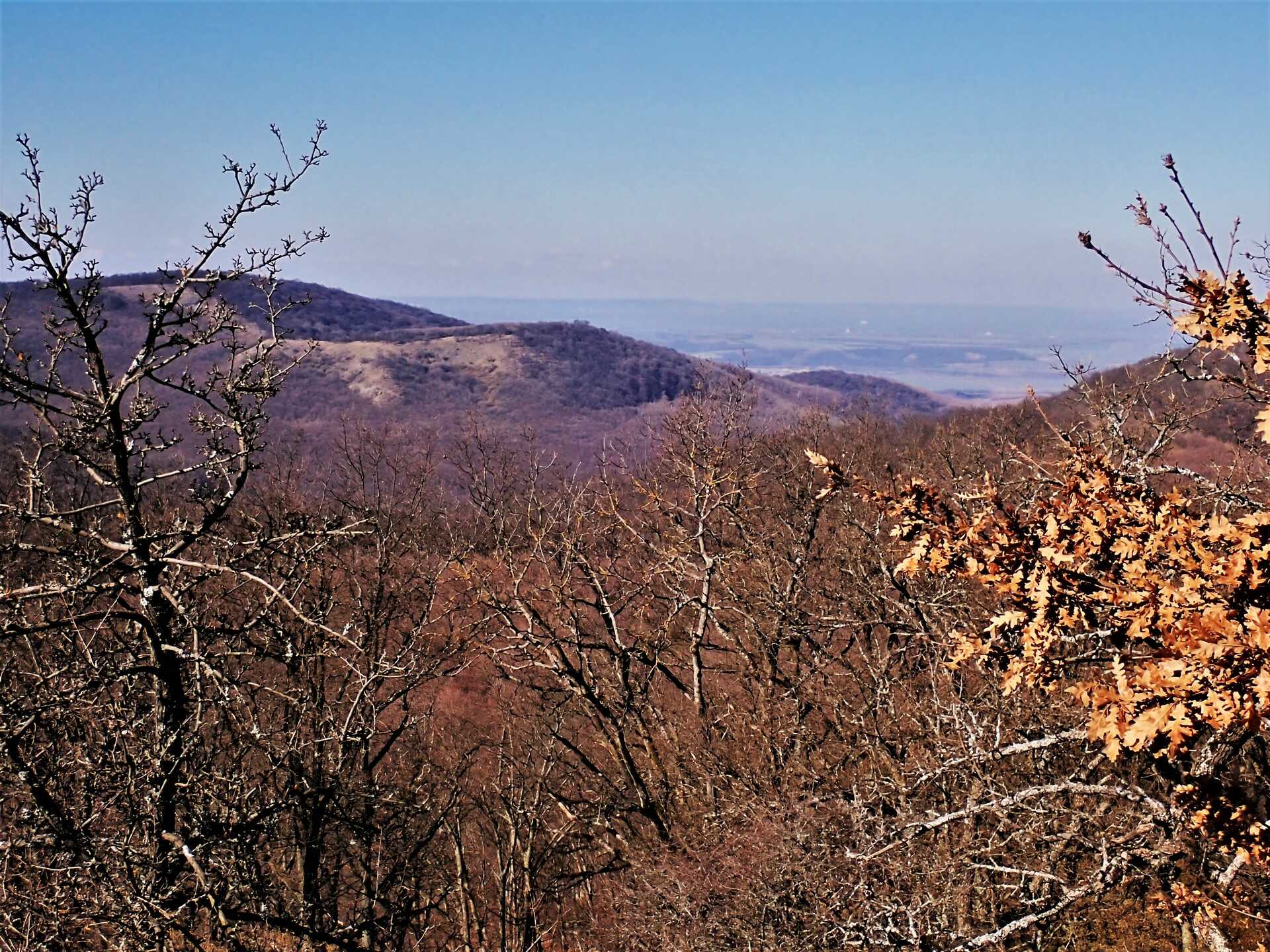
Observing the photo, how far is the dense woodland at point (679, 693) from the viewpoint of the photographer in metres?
4.56

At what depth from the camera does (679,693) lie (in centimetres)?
2048

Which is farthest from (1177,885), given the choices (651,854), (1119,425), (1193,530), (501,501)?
(501,501)

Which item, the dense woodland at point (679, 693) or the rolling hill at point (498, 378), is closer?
the dense woodland at point (679, 693)

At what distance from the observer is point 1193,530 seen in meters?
4.21

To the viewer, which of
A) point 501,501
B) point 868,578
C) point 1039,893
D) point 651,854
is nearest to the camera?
point 1039,893

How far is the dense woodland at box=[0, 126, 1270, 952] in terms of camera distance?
4.56 meters

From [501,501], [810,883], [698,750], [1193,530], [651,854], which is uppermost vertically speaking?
[1193,530]

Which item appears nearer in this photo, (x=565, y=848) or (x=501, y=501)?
(x=565, y=848)

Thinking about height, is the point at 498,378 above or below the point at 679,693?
above

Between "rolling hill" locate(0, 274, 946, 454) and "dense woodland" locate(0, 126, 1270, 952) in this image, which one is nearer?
"dense woodland" locate(0, 126, 1270, 952)

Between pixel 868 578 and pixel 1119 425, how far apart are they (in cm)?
750

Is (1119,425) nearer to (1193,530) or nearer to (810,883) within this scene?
(1193,530)

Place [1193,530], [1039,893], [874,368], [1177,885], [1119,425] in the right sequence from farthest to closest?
1. [874,368]
2. [1039,893]
3. [1119,425]
4. [1177,885]
5. [1193,530]

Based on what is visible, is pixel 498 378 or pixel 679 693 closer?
pixel 679 693
